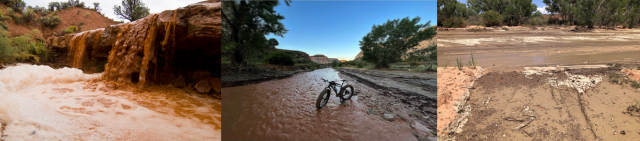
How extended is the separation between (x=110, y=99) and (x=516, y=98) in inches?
297

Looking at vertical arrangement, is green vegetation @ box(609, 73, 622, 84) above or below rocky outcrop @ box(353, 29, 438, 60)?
below

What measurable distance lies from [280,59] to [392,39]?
78 centimetres

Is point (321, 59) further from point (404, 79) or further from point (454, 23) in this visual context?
point (454, 23)

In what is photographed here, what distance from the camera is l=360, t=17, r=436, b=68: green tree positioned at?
1.34m

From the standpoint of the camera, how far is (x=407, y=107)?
140 centimetres

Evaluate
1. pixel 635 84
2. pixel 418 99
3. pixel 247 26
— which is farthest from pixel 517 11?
pixel 247 26

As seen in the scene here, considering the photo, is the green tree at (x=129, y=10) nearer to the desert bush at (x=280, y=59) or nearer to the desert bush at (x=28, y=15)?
the desert bush at (x=28, y=15)

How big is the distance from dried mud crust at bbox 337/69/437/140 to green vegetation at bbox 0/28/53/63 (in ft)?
44.0

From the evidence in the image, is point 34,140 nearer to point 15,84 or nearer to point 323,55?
point 323,55

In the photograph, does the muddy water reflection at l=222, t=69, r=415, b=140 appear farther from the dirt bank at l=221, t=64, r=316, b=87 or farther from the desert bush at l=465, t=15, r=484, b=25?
the desert bush at l=465, t=15, r=484, b=25

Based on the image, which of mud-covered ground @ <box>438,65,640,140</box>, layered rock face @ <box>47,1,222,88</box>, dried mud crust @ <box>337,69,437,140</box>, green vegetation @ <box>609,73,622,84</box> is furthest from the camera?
green vegetation @ <box>609,73,622,84</box>

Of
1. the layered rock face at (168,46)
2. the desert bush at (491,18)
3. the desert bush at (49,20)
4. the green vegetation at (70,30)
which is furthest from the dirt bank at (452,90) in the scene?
the desert bush at (49,20)

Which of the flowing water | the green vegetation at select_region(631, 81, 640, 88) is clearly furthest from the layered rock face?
the green vegetation at select_region(631, 81, 640, 88)

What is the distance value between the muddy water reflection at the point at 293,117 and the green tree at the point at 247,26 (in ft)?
0.89
